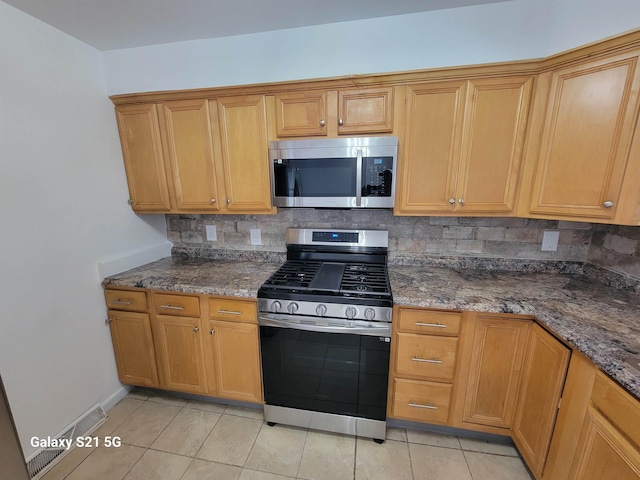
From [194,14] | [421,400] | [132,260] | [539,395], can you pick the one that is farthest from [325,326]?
[194,14]

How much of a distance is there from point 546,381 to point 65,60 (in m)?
3.28

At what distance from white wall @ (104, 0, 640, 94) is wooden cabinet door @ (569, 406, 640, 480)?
1.88 metres

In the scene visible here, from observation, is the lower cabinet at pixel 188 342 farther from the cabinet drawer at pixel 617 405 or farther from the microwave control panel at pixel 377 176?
the cabinet drawer at pixel 617 405

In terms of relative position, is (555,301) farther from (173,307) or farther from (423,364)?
(173,307)

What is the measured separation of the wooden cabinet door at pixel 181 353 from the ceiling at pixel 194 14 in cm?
187

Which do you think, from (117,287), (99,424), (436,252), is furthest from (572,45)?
(99,424)

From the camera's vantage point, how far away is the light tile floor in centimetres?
145

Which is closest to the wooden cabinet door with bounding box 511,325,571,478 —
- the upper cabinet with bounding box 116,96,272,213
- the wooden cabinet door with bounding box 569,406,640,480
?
the wooden cabinet door with bounding box 569,406,640,480

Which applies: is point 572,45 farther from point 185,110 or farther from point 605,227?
point 185,110

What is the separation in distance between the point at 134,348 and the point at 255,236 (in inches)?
47.0

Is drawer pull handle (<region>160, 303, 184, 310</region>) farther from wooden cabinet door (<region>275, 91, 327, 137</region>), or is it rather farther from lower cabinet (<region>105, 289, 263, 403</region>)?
wooden cabinet door (<region>275, 91, 327, 137</region>)

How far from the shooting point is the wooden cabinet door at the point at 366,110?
1570mm

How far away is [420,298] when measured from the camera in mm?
1438

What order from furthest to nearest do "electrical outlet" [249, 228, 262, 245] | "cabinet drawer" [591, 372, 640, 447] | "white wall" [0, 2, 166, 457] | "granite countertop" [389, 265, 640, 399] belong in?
"electrical outlet" [249, 228, 262, 245]
"white wall" [0, 2, 166, 457]
"granite countertop" [389, 265, 640, 399]
"cabinet drawer" [591, 372, 640, 447]
